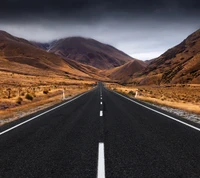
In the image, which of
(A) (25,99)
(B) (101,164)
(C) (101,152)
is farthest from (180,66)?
(B) (101,164)

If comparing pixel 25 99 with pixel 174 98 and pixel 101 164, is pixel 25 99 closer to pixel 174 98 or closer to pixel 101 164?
pixel 174 98

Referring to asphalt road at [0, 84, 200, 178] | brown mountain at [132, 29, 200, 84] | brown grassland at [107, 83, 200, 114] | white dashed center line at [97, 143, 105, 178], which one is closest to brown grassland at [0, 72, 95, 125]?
asphalt road at [0, 84, 200, 178]

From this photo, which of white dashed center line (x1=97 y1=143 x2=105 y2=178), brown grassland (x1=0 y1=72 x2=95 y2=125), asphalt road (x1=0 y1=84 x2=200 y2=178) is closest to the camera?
white dashed center line (x1=97 y1=143 x2=105 y2=178)

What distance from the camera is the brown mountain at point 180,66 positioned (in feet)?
281

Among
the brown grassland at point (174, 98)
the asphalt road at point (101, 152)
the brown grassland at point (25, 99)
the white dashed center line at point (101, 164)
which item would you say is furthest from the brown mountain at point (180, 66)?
the white dashed center line at point (101, 164)

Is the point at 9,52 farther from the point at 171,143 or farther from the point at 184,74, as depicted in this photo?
the point at 171,143

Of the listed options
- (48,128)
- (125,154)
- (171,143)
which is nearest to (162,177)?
(125,154)

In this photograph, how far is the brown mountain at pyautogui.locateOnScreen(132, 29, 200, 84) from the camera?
85.6 meters

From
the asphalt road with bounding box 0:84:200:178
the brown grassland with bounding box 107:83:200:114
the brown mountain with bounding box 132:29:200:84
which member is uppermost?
the brown mountain with bounding box 132:29:200:84

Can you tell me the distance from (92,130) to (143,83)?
111 metres

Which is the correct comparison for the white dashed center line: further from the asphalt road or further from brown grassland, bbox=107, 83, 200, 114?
brown grassland, bbox=107, 83, 200, 114

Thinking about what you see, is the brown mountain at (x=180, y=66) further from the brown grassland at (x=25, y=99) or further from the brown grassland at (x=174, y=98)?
the brown grassland at (x=25, y=99)

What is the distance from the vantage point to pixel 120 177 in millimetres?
4113

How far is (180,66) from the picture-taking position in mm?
99438
